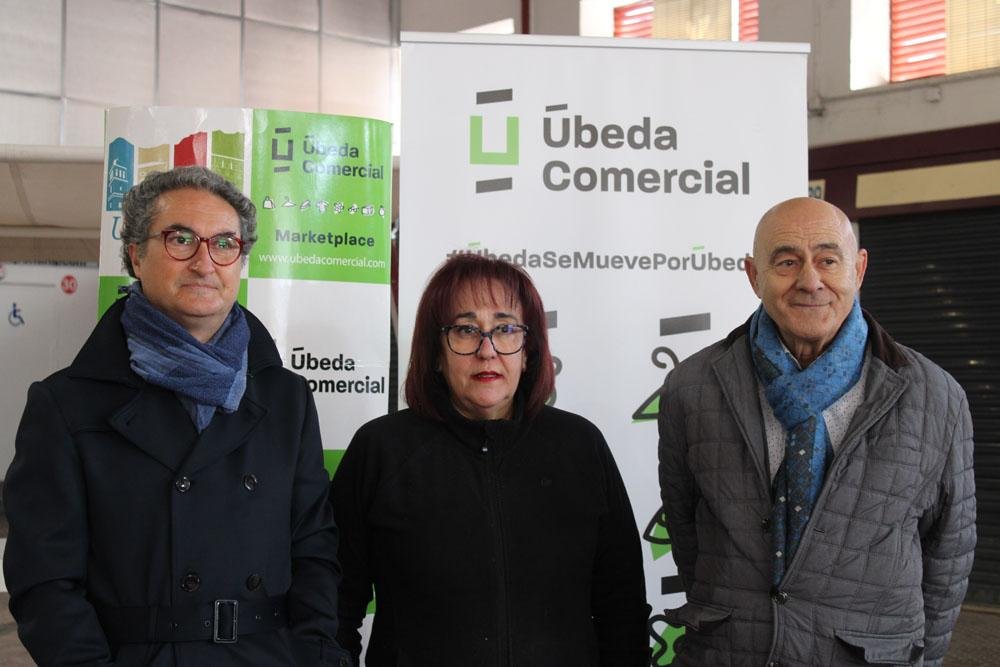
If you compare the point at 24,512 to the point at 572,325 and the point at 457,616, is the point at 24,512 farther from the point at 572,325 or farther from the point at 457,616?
the point at 572,325

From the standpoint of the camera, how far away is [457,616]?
2.03 m

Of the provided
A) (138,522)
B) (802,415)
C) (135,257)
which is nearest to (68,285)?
(135,257)

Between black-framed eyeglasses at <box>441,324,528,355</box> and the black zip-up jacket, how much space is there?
5.7 inches

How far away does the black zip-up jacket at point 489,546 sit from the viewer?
2.03m

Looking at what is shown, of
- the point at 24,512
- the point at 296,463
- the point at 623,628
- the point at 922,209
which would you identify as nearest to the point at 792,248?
the point at 623,628

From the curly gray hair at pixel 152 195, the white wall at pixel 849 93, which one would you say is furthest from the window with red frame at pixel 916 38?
the curly gray hair at pixel 152 195

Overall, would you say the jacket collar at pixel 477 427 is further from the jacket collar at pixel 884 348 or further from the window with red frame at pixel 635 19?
the window with red frame at pixel 635 19

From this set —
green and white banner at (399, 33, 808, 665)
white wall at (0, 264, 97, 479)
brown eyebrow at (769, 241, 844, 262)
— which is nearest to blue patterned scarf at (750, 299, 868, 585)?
brown eyebrow at (769, 241, 844, 262)

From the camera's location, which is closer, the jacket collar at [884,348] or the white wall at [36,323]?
the jacket collar at [884,348]

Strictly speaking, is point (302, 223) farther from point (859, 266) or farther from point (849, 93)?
point (849, 93)

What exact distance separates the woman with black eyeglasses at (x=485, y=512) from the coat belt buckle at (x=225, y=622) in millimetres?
448

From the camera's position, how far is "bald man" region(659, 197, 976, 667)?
76.8 inches

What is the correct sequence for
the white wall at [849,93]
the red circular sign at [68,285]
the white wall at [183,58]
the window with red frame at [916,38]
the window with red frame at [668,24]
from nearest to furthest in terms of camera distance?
the white wall at [849,93]
the red circular sign at [68,285]
the window with red frame at [916,38]
the window with red frame at [668,24]
the white wall at [183,58]

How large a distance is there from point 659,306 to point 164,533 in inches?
73.9
